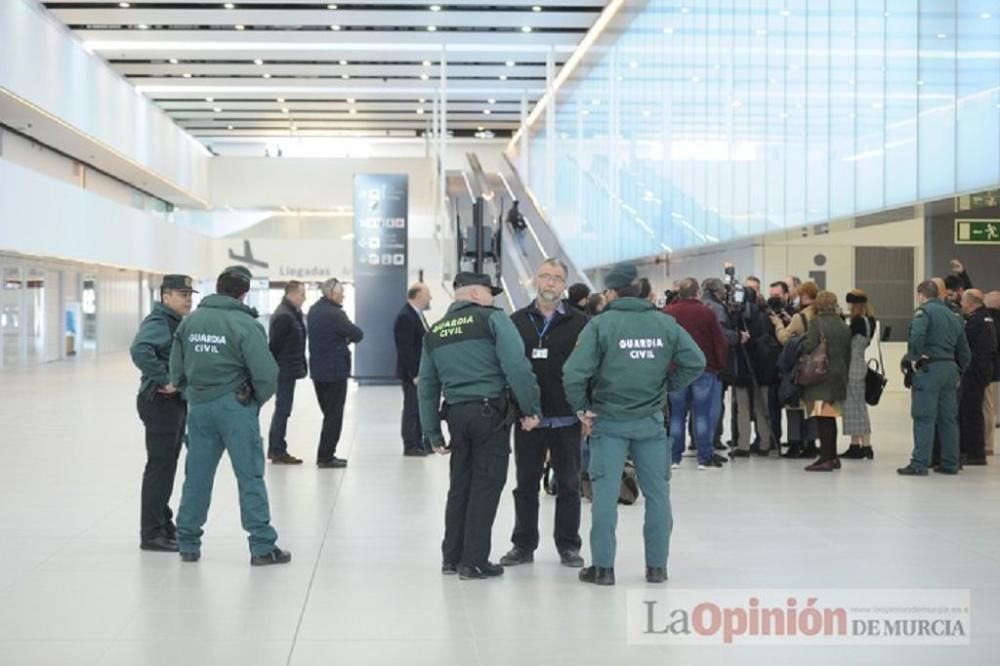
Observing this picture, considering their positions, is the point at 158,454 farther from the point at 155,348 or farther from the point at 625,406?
the point at 625,406

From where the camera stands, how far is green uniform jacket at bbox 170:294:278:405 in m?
7.11

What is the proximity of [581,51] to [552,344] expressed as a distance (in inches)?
974

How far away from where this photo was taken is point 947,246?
1709 centimetres

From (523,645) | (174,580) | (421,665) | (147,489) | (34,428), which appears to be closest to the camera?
(421,665)

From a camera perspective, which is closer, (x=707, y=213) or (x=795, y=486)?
(x=795, y=486)

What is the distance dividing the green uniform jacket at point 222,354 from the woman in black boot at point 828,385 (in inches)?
226

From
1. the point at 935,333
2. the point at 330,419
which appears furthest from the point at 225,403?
the point at 935,333

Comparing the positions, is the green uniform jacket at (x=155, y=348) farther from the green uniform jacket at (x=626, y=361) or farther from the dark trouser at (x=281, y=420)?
the dark trouser at (x=281, y=420)

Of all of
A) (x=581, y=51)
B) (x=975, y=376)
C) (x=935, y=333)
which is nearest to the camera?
(x=935, y=333)

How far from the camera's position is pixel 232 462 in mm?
7223

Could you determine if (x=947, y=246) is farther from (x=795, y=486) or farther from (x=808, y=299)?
(x=795, y=486)

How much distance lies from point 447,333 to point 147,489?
6.99 feet

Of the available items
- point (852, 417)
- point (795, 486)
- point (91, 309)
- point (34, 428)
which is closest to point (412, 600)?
point (795, 486)

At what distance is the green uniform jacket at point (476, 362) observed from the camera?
670 cm
